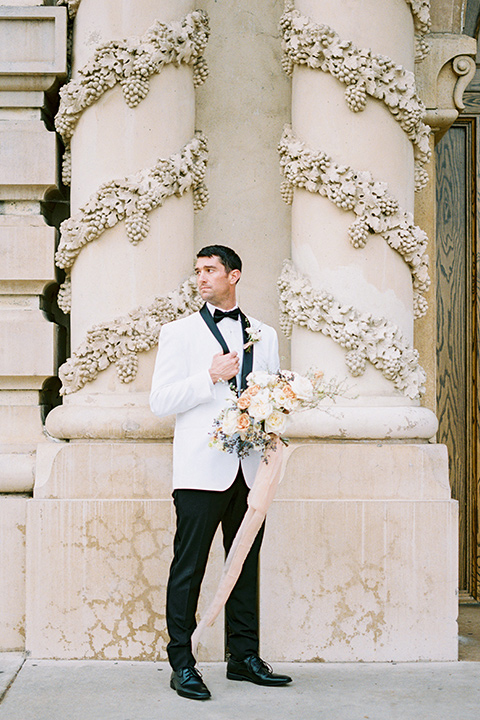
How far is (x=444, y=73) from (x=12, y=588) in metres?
4.41

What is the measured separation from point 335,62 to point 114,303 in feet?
6.64

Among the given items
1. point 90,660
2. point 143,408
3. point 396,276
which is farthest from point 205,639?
point 396,276

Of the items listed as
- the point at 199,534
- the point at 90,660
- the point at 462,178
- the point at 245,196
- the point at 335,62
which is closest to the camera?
the point at 199,534

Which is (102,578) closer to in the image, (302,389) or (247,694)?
(247,694)

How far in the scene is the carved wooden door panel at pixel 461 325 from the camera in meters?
6.52

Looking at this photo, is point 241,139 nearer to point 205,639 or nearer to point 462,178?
point 462,178

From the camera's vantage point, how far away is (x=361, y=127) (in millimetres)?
5480

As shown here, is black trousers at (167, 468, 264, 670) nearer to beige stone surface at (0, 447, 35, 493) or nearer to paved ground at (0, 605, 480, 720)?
paved ground at (0, 605, 480, 720)

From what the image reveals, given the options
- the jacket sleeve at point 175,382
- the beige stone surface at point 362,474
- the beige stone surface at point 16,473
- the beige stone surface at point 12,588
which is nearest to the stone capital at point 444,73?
the beige stone surface at point 362,474

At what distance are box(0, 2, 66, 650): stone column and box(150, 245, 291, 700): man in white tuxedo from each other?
1.38 m

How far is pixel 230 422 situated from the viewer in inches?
162

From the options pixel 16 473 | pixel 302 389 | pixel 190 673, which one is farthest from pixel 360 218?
pixel 190 673

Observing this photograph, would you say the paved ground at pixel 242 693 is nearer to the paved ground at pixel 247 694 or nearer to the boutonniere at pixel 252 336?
the paved ground at pixel 247 694

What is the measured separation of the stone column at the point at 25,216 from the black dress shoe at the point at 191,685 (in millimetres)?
1677
